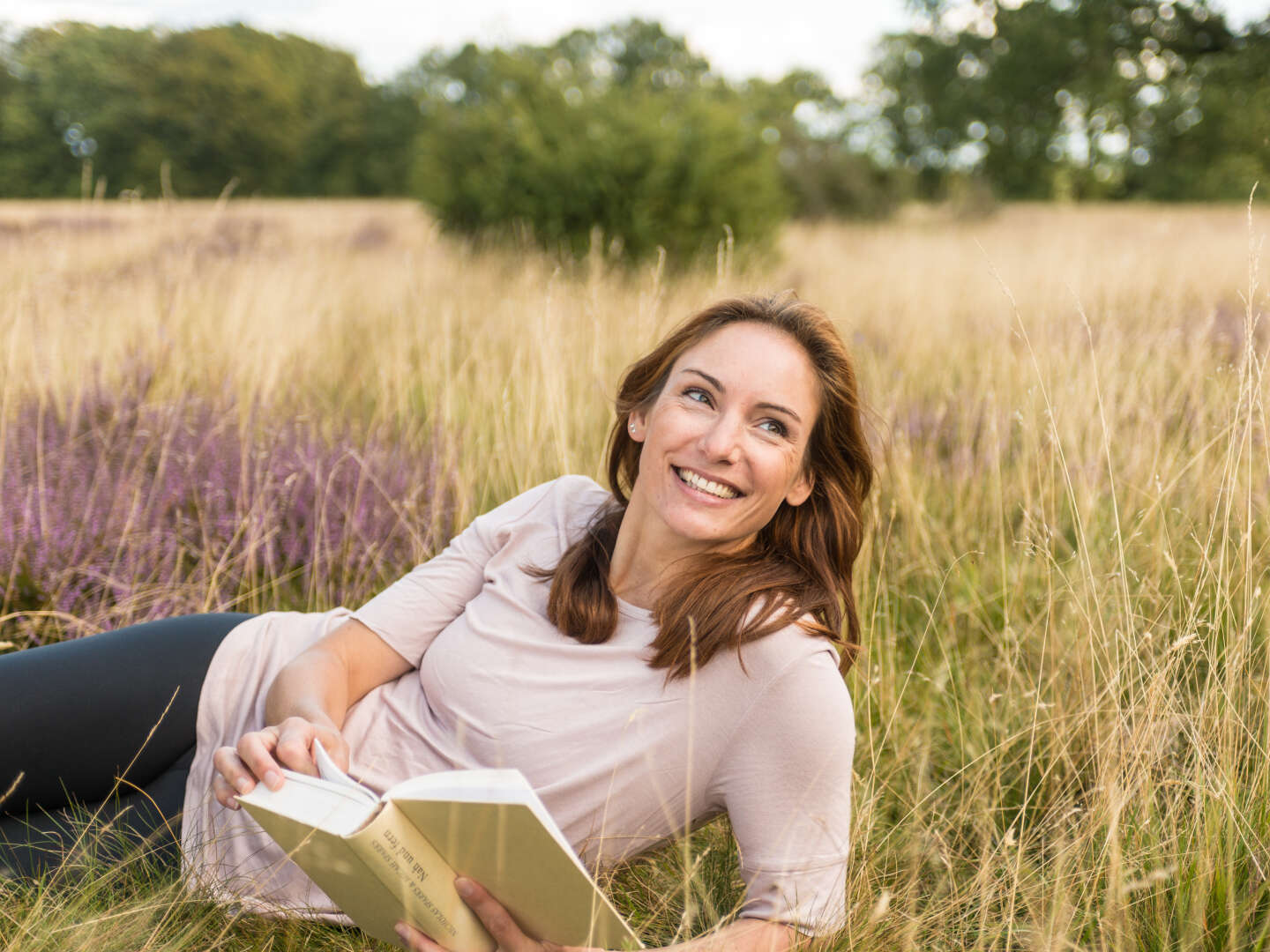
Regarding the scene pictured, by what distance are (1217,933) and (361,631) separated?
1.59 m

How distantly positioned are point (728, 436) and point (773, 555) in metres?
0.28

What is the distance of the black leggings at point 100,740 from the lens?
1771 millimetres

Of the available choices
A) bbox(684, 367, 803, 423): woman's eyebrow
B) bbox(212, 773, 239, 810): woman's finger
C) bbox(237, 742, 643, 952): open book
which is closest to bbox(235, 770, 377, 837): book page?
bbox(237, 742, 643, 952): open book

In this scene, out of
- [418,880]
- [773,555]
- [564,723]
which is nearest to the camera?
[418,880]

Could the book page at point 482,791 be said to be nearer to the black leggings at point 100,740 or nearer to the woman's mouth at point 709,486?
the woman's mouth at point 709,486

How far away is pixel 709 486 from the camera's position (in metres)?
1.70

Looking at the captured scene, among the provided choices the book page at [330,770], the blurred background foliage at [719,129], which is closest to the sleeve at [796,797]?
the book page at [330,770]

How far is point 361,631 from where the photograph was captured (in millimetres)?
1901

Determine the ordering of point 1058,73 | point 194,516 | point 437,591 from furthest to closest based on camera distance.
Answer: point 1058,73 → point 194,516 → point 437,591

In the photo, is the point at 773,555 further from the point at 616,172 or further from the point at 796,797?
the point at 616,172

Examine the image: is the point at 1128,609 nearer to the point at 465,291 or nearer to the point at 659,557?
the point at 659,557

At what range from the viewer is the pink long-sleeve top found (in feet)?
4.78

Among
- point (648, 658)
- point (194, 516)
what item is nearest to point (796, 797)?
point (648, 658)

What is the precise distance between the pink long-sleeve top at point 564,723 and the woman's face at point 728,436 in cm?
22
